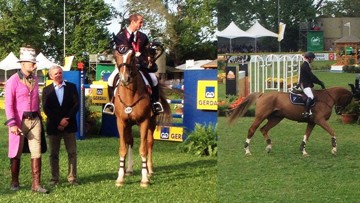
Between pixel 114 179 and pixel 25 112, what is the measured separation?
1.38 metres

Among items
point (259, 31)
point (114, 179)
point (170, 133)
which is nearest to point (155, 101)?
point (114, 179)

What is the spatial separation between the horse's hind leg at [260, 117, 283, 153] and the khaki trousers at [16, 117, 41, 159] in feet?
13.1

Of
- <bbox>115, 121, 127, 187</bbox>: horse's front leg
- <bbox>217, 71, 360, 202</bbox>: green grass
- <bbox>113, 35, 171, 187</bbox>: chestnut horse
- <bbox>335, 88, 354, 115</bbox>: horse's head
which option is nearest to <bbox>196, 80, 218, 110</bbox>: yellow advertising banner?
<bbox>113, 35, 171, 187</bbox>: chestnut horse

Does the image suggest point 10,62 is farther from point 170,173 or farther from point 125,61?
point 170,173

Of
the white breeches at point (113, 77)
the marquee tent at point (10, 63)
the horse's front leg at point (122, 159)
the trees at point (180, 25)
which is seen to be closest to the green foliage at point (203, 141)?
the horse's front leg at point (122, 159)

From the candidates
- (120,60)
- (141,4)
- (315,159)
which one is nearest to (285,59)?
(315,159)

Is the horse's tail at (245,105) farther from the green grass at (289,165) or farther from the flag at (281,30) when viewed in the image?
the flag at (281,30)

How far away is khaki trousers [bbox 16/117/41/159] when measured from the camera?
18.9 feet

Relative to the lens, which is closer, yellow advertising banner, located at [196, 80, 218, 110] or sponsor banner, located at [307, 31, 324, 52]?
sponsor banner, located at [307, 31, 324, 52]

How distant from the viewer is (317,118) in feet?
6.81

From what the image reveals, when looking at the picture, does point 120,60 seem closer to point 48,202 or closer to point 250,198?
point 48,202

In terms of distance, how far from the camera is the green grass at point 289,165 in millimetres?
2068

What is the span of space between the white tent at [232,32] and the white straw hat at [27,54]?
281 centimetres

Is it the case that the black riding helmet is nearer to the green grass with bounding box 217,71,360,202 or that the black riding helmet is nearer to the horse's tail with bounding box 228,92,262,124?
the green grass with bounding box 217,71,360,202
